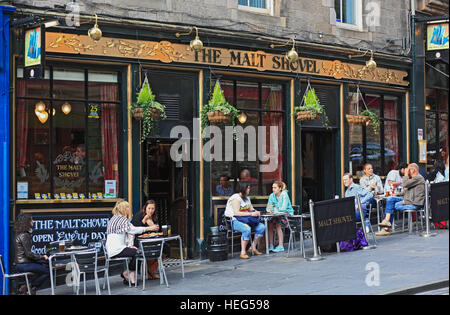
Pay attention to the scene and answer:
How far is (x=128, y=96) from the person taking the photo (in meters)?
12.5

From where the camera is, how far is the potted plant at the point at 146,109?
12234mm

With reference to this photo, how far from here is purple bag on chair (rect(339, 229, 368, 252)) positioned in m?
13.0

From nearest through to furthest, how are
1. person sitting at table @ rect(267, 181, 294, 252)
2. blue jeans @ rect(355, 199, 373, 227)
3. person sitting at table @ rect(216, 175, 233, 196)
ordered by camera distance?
blue jeans @ rect(355, 199, 373, 227) → person sitting at table @ rect(267, 181, 294, 252) → person sitting at table @ rect(216, 175, 233, 196)

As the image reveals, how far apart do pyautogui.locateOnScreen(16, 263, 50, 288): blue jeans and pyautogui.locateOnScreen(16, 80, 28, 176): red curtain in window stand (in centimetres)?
232

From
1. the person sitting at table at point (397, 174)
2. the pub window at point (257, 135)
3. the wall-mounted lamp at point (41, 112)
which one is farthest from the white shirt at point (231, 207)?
the person sitting at table at point (397, 174)

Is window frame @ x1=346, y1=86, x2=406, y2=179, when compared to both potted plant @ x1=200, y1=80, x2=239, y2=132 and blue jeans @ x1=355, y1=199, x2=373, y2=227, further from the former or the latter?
potted plant @ x1=200, y1=80, x2=239, y2=132

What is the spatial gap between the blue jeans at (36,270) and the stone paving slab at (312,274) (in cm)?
81

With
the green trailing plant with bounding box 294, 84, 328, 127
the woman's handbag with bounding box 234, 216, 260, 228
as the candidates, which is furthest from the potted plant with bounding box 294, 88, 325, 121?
the woman's handbag with bounding box 234, 216, 260, 228

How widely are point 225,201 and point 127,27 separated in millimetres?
4099

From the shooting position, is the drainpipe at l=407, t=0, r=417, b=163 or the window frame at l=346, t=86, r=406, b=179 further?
the drainpipe at l=407, t=0, r=417, b=163

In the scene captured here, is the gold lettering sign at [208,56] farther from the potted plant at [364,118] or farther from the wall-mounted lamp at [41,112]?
the wall-mounted lamp at [41,112]

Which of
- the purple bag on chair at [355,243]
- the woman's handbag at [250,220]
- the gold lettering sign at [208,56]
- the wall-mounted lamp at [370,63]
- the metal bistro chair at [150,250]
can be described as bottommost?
the purple bag on chair at [355,243]

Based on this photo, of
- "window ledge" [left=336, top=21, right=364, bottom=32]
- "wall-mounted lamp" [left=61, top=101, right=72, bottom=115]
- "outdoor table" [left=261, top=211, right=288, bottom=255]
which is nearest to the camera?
"wall-mounted lamp" [left=61, top=101, right=72, bottom=115]
